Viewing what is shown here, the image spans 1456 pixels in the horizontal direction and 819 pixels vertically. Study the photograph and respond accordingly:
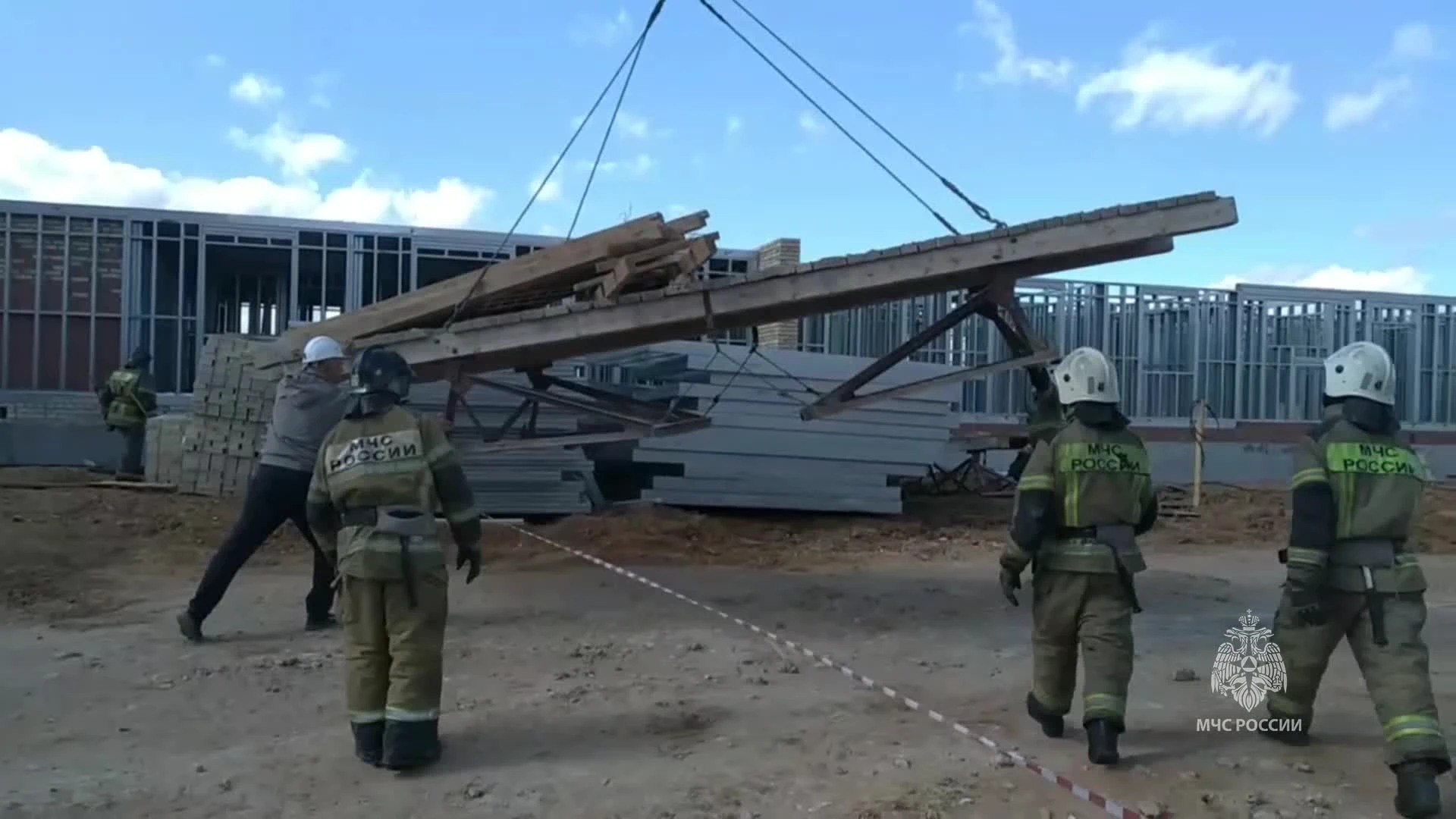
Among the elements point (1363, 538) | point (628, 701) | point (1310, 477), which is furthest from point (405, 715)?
point (1363, 538)

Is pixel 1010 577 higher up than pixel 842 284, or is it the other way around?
pixel 842 284

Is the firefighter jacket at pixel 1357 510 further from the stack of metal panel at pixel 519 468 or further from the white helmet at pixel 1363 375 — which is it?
the stack of metal panel at pixel 519 468

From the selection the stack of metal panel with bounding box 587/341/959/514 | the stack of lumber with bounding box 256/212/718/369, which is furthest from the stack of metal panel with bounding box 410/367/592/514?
the stack of lumber with bounding box 256/212/718/369

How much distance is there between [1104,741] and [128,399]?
40.4 feet

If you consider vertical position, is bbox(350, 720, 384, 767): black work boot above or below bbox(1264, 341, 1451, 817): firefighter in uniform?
below

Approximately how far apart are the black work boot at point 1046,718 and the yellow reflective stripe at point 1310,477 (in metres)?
1.40

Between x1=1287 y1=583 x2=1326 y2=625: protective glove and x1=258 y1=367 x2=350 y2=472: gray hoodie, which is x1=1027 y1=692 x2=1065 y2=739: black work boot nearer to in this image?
x1=1287 y1=583 x2=1326 y2=625: protective glove

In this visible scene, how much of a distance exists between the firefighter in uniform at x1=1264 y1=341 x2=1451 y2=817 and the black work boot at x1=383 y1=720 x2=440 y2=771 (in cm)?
353

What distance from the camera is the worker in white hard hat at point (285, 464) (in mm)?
7469

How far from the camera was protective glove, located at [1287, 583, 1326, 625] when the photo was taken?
4957mm

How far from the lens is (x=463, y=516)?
5414 mm

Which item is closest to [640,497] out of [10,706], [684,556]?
[684,556]

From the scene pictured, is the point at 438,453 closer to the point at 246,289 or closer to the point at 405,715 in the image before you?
the point at 405,715

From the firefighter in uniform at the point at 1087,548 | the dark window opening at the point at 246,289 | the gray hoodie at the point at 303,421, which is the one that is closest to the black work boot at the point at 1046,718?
the firefighter in uniform at the point at 1087,548
